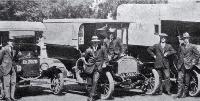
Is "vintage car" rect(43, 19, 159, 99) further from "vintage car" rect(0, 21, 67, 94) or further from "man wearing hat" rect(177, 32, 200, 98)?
"man wearing hat" rect(177, 32, 200, 98)

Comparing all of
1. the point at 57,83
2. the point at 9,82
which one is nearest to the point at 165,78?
the point at 57,83

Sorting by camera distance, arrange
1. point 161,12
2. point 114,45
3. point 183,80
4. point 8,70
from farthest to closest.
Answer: point 161,12
point 114,45
point 183,80
point 8,70

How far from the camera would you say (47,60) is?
11656 millimetres

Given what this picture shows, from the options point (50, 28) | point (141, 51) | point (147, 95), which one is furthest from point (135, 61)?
point (50, 28)

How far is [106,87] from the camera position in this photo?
1100 cm

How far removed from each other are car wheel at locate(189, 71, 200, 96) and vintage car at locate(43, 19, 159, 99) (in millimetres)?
1062

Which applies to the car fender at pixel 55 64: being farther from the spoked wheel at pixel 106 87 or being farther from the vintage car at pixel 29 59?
the spoked wheel at pixel 106 87

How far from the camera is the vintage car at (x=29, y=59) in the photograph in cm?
1098

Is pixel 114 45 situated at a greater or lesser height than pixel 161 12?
lesser

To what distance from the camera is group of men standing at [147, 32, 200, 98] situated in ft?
36.1

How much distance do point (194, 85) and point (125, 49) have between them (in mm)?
2950

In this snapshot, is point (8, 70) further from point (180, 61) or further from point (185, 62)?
point (185, 62)

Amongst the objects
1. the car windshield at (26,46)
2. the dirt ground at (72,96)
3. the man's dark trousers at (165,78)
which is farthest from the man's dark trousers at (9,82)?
the man's dark trousers at (165,78)

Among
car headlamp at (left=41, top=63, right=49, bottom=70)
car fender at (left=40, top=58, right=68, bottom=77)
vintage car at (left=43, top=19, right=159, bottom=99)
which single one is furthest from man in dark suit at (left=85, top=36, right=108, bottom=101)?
car headlamp at (left=41, top=63, right=49, bottom=70)
